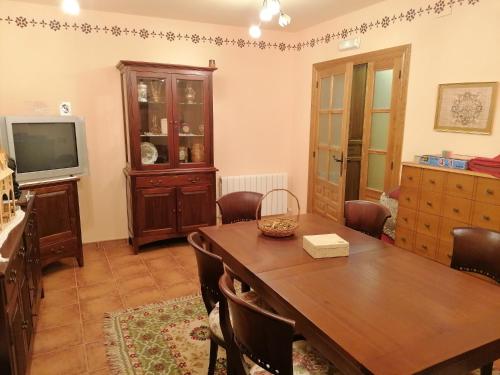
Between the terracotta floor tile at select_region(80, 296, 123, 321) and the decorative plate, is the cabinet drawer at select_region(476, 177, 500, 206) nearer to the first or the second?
the terracotta floor tile at select_region(80, 296, 123, 321)

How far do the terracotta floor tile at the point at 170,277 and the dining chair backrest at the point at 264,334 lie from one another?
197 cm

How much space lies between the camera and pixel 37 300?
8.39ft

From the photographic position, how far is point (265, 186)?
4.88 meters

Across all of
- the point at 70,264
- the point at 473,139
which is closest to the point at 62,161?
the point at 70,264

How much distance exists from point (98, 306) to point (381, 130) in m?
3.02

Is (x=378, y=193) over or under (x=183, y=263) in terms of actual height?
over

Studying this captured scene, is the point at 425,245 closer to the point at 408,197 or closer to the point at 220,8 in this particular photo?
the point at 408,197

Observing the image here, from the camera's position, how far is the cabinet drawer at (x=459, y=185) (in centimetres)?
262

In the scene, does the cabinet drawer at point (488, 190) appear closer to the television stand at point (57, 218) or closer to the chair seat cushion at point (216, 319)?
the chair seat cushion at point (216, 319)

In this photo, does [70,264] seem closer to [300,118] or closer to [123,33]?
[123,33]

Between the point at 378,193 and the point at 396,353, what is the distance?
284cm

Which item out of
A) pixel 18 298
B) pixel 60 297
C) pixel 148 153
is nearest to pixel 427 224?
pixel 148 153

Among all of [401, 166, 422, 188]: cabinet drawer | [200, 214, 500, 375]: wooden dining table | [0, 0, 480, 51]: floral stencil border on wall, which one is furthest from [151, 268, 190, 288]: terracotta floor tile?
[0, 0, 480, 51]: floral stencil border on wall

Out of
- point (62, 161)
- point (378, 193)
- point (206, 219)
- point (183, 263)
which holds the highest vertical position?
point (62, 161)
